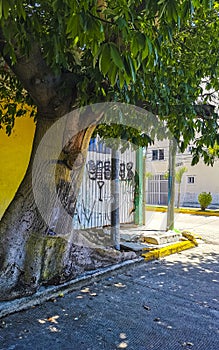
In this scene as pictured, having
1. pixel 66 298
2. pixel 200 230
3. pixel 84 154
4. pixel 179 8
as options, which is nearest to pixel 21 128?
pixel 84 154

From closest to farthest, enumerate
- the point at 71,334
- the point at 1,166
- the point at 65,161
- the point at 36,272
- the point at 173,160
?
the point at 71,334
the point at 36,272
the point at 65,161
the point at 1,166
the point at 173,160

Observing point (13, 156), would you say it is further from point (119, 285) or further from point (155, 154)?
point (155, 154)

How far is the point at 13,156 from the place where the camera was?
5.49 m

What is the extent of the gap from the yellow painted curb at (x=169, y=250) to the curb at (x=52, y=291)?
2.34 ft

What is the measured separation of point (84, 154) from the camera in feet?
13.5

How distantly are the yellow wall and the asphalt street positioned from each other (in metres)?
2.40

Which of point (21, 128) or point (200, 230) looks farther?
point (200, 230)

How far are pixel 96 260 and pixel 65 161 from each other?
6.11ft

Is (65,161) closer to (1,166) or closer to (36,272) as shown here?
(36,272)

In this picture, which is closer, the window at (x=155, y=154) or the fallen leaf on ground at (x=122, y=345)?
the fallen leaf on ground at (x=122, y=345)

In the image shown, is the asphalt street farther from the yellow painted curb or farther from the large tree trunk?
the yellow painted curb

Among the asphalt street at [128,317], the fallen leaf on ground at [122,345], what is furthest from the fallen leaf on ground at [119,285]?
the fallen leaf on ground at [122,345]

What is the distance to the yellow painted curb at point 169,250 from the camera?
18.4 feet

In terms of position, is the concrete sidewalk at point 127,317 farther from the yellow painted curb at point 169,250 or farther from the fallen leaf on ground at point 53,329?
the yellow painted curb at point 169,250
